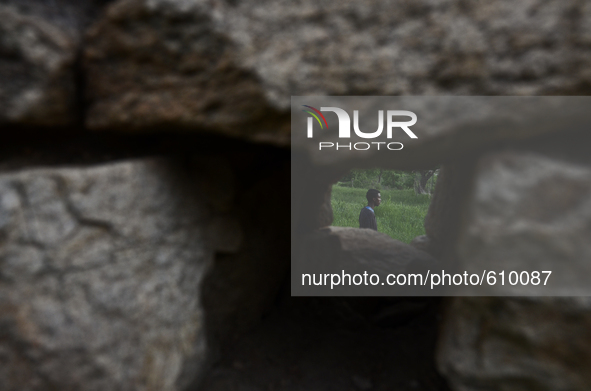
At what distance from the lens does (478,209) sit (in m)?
1.27

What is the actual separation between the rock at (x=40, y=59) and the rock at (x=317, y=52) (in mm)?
110

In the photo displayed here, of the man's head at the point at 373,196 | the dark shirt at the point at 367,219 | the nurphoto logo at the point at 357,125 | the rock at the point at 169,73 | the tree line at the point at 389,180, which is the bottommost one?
the dark shirt at the point at 367,219

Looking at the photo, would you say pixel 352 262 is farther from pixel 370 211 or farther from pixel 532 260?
pixel 532 260

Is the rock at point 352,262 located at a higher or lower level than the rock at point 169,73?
lower

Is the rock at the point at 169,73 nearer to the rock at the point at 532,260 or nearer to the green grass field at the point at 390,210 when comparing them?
the rock at the point at 532,260

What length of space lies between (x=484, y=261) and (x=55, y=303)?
1.44m

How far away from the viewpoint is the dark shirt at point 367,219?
3.61 m

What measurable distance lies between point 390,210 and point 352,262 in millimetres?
1059

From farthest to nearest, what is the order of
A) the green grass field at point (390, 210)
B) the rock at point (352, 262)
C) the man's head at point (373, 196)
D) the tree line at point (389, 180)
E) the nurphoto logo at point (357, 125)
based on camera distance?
the tree line at point (389, 180)
the green grass field at point (390, 210)
the man's head at point (373, 196)
the rock at point (352, 262)
the nurphoto logo at point (357, 125)

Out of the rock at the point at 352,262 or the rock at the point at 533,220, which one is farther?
the rock at the point at 352,262

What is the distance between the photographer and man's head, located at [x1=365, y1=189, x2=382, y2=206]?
3.44 meters

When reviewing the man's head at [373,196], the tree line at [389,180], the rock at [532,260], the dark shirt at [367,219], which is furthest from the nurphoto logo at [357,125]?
the tree line at [389,180]

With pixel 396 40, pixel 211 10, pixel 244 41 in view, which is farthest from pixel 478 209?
pixel 211 10

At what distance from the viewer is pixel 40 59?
129 cm
